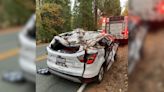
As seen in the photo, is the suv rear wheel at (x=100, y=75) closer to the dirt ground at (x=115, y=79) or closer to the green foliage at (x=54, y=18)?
the dirt ground at (x=115, y=79)

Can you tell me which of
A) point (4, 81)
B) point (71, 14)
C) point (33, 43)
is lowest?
point (4, 81)

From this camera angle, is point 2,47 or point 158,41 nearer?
point 2,47

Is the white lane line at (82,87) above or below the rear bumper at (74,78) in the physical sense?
below

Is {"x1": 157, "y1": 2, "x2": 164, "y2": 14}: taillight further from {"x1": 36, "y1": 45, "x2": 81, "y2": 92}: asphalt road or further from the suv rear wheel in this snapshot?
{"x1": 36, "y1": 45, "x2": 81, "y2": 92}: asphalt road

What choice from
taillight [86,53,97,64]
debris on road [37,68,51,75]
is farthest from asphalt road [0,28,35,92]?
taillight [86,53,97,64]

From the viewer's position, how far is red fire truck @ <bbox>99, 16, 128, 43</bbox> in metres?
1.77

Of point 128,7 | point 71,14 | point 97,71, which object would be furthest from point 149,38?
point 71,14

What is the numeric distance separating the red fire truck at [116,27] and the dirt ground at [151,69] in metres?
0.16

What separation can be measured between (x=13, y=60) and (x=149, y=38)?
93cm

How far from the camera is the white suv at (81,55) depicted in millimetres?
1774

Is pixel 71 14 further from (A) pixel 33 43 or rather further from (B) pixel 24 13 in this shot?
(B) pixel 24 13

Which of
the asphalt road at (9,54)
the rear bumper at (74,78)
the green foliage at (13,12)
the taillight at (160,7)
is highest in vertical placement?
the green foliage at (13,12)

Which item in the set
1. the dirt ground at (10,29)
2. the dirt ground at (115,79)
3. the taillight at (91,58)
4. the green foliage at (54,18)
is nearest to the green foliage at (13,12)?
the dirt ground at (10,29)

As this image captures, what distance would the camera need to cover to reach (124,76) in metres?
1.83
